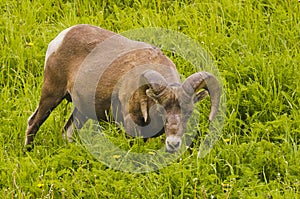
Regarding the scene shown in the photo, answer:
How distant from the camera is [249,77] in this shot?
7895 millimetres

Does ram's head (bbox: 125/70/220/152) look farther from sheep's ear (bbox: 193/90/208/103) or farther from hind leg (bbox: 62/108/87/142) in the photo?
hind leg (bbox: 62/108/87/142)

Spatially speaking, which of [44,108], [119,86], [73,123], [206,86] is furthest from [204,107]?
[44,108]

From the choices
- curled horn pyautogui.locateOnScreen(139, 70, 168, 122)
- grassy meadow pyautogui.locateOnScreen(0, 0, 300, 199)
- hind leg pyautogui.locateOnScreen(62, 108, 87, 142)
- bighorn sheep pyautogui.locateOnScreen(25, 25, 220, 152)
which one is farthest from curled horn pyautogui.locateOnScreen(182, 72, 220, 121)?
hind leg pyautogui.locateOnScreen(62, 108, 87, 142)

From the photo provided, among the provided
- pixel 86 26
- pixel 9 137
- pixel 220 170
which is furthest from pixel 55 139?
pixel 220 170

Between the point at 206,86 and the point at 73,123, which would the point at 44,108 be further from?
the point at 206,86

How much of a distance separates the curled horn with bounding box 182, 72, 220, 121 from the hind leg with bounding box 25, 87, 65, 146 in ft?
4.31

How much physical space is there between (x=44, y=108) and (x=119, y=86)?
2.54ft

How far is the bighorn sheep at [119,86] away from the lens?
671 cm

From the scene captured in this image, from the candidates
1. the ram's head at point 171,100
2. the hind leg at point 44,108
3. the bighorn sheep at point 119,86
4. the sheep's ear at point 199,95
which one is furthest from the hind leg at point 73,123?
the sheep's ear at point 199,95

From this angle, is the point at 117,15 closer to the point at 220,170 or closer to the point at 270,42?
the point at 270,42

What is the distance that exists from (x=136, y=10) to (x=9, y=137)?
8.83 ft

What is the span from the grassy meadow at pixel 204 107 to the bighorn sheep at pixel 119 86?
8.2 inches

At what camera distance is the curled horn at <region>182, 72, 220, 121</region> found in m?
6.72

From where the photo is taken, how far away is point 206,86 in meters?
6.91
